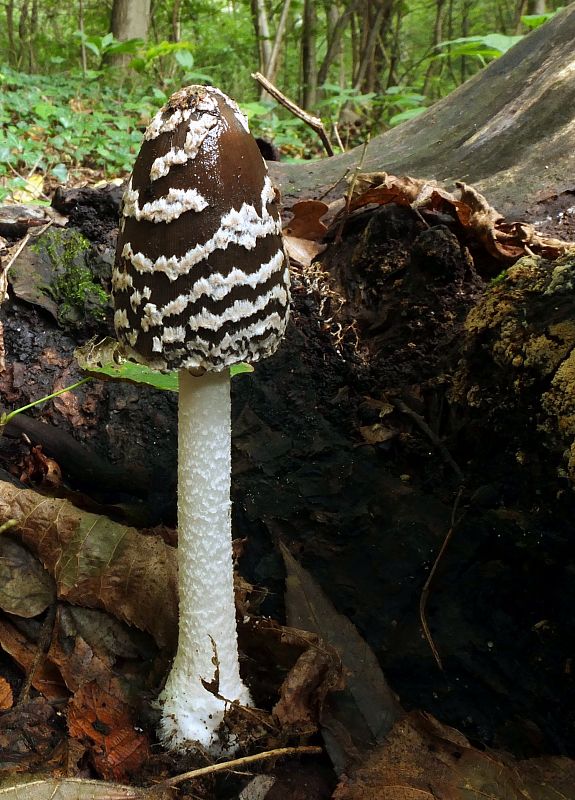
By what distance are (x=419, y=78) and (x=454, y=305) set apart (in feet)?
50.9

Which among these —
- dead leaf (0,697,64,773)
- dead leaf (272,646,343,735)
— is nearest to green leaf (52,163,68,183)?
dead leaf (0,697,64,773)

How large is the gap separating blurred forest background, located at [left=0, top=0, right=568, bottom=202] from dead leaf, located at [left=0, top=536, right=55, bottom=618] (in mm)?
3581

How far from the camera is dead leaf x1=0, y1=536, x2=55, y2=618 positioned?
2.42 metres

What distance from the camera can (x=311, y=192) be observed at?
379 cm

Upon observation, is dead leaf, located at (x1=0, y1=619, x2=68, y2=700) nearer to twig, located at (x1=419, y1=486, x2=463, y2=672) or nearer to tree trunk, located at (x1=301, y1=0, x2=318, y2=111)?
twig, located at (x1=419, y1=486, x2=463, y2=672)

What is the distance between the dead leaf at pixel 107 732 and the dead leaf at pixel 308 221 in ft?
7.70

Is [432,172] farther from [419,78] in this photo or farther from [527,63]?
[419,78]

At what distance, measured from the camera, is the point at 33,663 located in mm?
2320

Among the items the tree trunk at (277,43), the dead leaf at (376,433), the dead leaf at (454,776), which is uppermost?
the tree trunk at (277,43)

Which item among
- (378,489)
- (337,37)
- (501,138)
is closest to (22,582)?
(378,489)

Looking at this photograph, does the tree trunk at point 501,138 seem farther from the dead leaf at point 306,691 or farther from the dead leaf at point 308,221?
the dead leaf at point 306,691

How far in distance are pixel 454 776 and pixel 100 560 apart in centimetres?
150

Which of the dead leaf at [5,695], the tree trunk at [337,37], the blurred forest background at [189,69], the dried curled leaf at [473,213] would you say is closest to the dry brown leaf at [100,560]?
the dead leaf at [5,695]

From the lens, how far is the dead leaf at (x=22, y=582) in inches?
95.2
